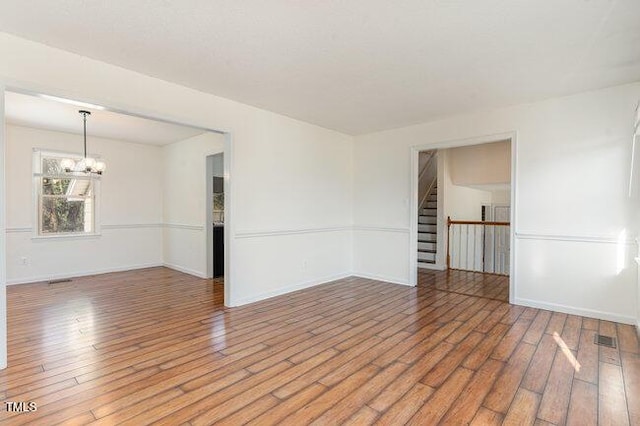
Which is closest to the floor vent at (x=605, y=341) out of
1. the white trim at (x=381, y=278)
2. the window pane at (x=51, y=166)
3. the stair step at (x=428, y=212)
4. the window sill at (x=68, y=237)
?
the white trim at (x=381, y=278)

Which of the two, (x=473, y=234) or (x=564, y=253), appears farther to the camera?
(x=473, y=234)

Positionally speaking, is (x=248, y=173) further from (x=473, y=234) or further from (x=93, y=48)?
(x=473, y=234)

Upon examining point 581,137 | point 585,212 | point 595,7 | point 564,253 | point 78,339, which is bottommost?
point 78,339

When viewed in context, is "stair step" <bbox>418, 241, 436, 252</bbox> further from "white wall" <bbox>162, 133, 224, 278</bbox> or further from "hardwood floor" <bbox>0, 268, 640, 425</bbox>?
"white wall" <bbox>162, 133, 224, 278</bbox>

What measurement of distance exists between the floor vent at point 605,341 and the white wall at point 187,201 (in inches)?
211

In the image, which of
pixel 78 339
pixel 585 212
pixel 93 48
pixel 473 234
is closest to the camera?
pixel 93 48

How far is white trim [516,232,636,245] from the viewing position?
3.50 metres

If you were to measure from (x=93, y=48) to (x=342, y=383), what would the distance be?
133 inches

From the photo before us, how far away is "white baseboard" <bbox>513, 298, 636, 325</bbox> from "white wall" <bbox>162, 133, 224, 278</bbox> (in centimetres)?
496

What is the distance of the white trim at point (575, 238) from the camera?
3.50 metres

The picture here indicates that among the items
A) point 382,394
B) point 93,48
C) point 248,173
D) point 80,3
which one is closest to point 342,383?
point 382,394

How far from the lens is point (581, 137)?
3678 mm

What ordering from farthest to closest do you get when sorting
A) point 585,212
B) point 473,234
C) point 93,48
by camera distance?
point 473,234 → point 585,212 → point 93,48

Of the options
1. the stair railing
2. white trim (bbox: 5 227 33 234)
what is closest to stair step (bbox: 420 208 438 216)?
the stair railing
